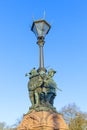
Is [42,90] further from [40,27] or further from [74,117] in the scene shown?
[74,117]

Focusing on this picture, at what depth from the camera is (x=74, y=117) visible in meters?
37.6

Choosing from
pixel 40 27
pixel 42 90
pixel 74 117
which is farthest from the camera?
pixel 74 117

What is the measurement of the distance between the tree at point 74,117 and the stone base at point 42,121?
21130 millimetres

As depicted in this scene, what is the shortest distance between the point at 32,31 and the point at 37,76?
105 inches

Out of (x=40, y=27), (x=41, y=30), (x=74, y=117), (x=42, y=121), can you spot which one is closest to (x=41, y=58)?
(x=41, y=30)

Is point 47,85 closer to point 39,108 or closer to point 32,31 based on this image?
point 39,108

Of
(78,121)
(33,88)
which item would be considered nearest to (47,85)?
(33,88)

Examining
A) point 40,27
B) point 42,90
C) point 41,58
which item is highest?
point 40,27

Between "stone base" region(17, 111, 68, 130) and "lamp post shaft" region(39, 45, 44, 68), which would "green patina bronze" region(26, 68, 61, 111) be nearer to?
"stone base" region(17, 111, 68, 130)

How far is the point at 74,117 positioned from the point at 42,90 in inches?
1009

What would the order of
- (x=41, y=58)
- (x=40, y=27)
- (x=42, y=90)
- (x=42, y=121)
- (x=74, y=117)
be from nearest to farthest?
(x=42, y=121) < (x=42, y=90) < (x=41, y=58) < (x=40, y=27) < (x=74, y=117)

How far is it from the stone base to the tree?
21.1 m

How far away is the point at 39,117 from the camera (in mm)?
12109

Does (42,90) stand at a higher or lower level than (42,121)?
higher
